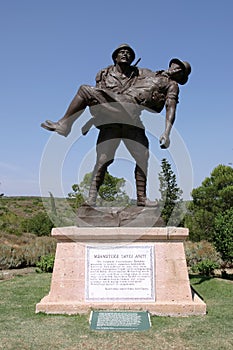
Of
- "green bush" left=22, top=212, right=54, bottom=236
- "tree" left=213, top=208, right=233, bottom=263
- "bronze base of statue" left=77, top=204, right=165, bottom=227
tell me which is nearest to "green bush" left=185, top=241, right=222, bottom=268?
"tree" left=213, top=208, right=233, bottom=263

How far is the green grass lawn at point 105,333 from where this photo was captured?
136 inches

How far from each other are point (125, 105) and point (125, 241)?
1818mm

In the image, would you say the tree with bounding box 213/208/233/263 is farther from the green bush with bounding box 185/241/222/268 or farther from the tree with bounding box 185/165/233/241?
the tree with bounding box 185/165/233/241

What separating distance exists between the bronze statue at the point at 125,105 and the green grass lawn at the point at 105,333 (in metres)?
1.61

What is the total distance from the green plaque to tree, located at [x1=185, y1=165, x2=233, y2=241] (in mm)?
9045

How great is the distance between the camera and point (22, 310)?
4816mm

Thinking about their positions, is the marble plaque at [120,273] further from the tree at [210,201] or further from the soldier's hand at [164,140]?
Result: the tree at [210,201]

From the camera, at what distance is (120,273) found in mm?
4676

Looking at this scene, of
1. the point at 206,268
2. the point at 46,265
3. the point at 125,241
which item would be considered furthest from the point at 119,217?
the point at 46,265

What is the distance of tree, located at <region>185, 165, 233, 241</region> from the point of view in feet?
42.8

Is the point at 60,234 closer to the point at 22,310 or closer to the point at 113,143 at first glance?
the point at 22,310

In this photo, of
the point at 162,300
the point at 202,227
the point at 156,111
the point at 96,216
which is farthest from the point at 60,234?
the point at 202,227

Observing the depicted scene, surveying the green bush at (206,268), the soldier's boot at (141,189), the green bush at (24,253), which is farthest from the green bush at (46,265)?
the soldier's boot at (141,189)

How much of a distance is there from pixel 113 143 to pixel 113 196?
5998 millimetres
